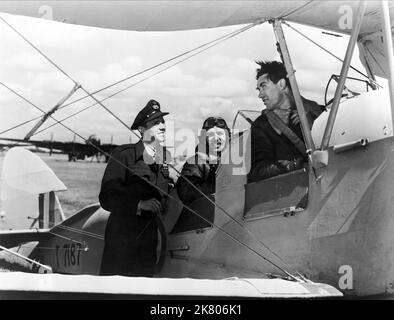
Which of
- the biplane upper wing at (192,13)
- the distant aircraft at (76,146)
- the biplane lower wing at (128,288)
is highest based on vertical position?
the biplane upper wing at (192,13)

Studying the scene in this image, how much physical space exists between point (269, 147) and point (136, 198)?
87 cm

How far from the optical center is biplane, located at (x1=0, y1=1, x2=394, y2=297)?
7.57 feet

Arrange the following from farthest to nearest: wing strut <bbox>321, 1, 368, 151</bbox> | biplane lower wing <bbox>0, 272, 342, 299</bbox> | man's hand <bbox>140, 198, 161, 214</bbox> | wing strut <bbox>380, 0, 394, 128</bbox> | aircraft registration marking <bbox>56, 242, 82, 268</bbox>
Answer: aircraft registration marking <bbox>56, 242, 82, 268</bbox> → man's hand <bbox>140, 198, 161, 214</bbox> → wing strut <bbox>321, 1, 368, 151</bbox> → wing strut <bbox>380, 0, 394, 128</bbox> → biplane lower wing <bbox>0, 272, 342, 299</bbox>

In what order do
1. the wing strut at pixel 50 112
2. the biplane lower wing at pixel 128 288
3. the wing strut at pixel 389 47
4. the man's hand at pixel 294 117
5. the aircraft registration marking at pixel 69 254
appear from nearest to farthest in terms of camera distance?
1. the biplane lower wing at pixel 128 288
2. the wing strut at pixel 389 47
3. the wing strut at pixel 50 112
4. the man's hand at pixel 294 117
5. the aircraft registration marking at pixel 69 254

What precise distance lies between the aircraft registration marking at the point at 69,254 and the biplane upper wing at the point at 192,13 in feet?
5.56

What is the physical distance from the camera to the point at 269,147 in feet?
9.71

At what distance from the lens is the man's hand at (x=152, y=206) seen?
337 centimetres

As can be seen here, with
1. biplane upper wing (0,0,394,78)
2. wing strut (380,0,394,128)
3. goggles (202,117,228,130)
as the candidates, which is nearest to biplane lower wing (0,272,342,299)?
wing strut (380,0,394,128)

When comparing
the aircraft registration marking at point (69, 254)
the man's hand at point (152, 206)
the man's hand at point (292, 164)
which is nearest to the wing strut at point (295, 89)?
the man's hand at point (292, 164)

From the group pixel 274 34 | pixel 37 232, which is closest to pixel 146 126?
pixel 274 34

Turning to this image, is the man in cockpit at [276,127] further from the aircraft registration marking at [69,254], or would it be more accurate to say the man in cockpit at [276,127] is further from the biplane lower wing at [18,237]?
the biplane lower wing at [18,237]

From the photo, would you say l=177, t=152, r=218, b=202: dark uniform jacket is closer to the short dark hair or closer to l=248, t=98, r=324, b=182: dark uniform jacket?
l=248, t=98, r=324, b=182: dark uniform jacket

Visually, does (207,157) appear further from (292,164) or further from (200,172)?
(292,164)
